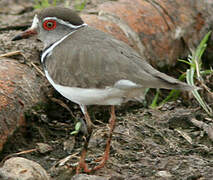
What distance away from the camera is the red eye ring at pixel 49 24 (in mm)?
4246

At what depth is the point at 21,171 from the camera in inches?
133

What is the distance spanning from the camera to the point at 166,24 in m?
5.75

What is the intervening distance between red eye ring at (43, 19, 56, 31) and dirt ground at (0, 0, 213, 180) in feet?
2.01

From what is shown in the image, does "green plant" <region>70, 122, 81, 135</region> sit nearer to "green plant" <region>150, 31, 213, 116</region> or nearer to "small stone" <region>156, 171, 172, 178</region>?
"green plant" <region>150, 31, 213, 116</region>

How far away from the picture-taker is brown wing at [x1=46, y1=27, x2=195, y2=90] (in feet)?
11.5

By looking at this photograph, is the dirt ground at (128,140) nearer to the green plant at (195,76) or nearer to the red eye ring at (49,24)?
the green plant at (195,76)

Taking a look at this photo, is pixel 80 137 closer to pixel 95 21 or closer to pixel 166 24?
pixel 95 21

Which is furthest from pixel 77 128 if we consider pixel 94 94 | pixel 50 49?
pixel 94 94

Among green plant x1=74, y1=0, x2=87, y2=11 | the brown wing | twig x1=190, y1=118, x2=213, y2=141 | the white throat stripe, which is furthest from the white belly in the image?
green plant x1=74, y1=0, x2=87, y2=11

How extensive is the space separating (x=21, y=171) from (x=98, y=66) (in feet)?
3.57

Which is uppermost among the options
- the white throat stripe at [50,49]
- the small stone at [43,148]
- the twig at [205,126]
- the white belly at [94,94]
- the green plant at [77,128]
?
the white throat stripe at [50,49]

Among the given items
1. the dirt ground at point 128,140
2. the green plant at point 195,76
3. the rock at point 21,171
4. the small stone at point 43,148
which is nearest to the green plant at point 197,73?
the green plant at point 195,76

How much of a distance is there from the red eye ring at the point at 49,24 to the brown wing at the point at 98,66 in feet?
1.21

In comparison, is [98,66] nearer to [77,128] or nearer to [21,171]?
[21,171]
